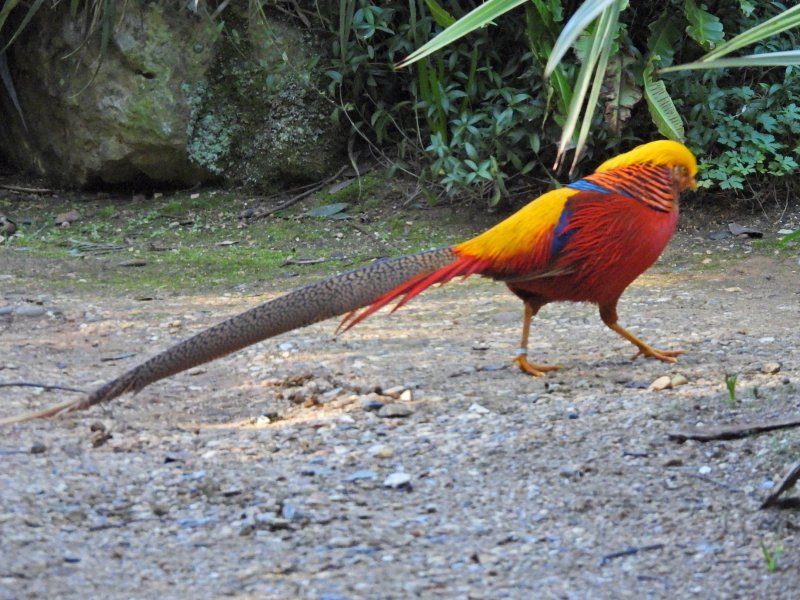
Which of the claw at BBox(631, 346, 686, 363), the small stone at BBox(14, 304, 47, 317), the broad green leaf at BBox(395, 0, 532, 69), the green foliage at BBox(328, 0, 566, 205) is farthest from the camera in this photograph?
the green foliage at BBox(328, 0, 566, 205)

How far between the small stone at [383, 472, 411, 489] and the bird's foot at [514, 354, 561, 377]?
1090 millimetres

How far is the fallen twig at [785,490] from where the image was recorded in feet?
7.45

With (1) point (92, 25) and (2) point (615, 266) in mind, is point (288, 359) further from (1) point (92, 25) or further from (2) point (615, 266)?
(1) point (92, 25)

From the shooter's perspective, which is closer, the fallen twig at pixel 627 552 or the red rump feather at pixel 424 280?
the fallen twig at pixel 627 552

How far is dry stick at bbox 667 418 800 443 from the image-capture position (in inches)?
106

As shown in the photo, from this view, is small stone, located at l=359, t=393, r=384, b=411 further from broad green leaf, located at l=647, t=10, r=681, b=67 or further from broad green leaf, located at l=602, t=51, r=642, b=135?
broad green leaf, located at l=647, t=10, r=681, b=67

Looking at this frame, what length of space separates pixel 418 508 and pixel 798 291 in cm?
308

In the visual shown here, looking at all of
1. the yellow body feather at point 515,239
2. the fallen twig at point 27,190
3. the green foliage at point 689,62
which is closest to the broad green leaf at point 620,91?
the green foliage at point 689,62

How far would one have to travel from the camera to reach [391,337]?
443 centimetres

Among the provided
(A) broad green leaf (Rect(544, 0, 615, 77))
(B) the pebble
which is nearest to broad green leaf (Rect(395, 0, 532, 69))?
(A) broad green leaf (Rect(544, 0, 615, 77))

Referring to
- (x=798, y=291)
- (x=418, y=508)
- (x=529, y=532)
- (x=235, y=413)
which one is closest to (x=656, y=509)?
(x=529, y=532)

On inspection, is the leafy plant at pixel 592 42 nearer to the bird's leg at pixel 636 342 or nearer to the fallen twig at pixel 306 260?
the bird's leg at pixel 636 342

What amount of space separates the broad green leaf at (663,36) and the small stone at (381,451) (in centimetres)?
376

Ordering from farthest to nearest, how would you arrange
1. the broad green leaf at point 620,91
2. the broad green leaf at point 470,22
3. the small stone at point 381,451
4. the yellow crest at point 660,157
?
1. the broad green leaf at point 620,91
2. the yellow crest at point 660,157
3. the small stone at point 381,451
4. the broad green leaf at point 470,22
